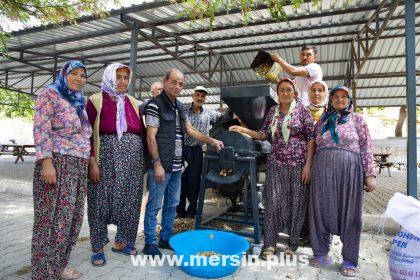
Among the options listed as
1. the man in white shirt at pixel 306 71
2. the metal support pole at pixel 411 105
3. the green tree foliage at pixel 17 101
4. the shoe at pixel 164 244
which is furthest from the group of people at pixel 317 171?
the green tree foliage at pixel 17 101

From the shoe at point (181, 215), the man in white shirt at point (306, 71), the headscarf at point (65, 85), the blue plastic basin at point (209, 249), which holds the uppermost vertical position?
the man in white shirt at point (306, 71)

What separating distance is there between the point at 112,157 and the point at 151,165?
0.41m

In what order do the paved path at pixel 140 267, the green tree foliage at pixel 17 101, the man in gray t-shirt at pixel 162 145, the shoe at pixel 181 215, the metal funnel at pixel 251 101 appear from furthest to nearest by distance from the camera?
the green tree foliage at pixel 17 101
the shoe at pixel 181 215
the metal funnel at pixel 251 101
the man in gray t-shirt at pixel 162 145
the paved path at pixel 140 267

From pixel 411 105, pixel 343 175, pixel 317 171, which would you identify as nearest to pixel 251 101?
pixel 317 171

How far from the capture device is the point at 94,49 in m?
8.96

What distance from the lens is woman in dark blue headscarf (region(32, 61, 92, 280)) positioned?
2.15m

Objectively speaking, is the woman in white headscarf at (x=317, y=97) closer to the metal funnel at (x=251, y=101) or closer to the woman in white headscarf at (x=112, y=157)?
the metal funnel at (x=251, y=101)

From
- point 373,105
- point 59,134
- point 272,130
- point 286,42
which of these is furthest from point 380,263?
point 373,105

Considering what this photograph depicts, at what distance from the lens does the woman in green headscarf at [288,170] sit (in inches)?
119

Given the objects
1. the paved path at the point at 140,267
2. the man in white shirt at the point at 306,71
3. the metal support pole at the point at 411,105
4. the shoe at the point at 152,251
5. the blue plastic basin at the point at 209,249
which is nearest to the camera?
the blue plastic basin at the point at 209,249

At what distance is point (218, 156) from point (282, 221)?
3.15 ft

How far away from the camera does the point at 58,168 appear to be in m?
2.22

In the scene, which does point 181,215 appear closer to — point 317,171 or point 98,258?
point 98,258

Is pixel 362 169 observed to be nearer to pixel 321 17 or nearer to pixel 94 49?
pixel 321 17
